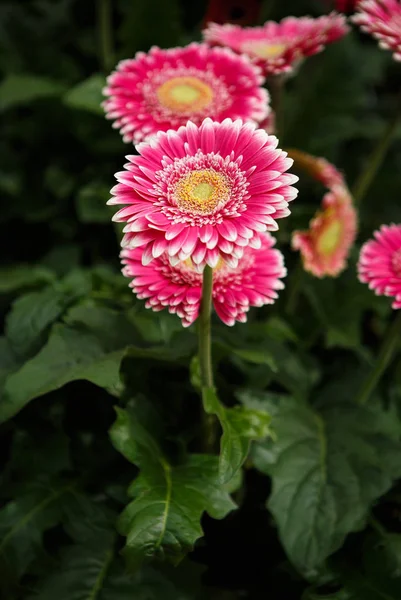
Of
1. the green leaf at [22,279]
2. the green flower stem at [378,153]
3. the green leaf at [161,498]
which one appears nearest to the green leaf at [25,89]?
the green leaf at [22,279]

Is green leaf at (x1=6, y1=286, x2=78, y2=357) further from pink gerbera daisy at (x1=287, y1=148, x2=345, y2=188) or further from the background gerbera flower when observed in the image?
the background gerbera flower

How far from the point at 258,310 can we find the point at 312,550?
1.46 ft

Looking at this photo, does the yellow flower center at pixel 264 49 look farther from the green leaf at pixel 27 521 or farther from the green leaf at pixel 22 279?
the green leaf at pixel 27 521

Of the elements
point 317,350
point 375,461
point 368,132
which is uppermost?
point 368,132

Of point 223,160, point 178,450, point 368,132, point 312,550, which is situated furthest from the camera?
point 368,132

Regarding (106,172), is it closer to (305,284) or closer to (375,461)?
(305,284)

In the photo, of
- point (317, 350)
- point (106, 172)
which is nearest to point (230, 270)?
point (317, 350)

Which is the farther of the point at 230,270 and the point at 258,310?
the point at 258,310

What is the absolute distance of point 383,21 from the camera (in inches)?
32.9

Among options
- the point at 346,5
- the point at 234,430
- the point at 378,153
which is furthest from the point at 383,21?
the point at 234,430

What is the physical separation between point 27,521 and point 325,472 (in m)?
0.35

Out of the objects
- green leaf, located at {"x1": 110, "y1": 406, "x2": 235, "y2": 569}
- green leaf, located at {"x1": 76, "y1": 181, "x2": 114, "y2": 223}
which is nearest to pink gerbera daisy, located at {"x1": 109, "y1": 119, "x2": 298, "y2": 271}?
green leaf, located at {"x1": 110, "y1": 406, "x2": 235, "y2": 569}

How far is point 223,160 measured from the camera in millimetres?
606

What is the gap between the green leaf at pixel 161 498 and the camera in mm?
661
